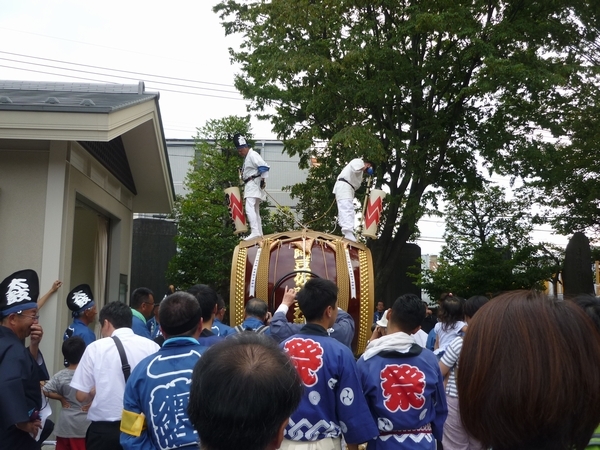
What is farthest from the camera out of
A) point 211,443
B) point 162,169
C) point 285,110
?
point 285,110

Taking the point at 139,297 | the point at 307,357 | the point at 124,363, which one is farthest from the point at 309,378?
the point at 139,297

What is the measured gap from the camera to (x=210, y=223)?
2214 centimetres

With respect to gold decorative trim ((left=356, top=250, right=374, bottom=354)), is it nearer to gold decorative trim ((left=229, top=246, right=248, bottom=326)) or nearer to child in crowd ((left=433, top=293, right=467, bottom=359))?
gold decorative trim ((left=229, top=246, right=248, bottom=326))

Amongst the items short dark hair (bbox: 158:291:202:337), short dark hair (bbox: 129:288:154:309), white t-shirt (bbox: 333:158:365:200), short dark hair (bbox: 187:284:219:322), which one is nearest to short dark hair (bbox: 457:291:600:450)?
short dark hair (bbox: 158:291:202:337)

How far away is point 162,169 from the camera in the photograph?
41.9ft

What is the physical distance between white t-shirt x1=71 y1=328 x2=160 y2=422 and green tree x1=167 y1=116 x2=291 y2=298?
16616 mm

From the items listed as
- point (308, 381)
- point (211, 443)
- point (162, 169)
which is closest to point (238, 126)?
point (162, 169)

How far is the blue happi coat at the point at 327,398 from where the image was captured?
394cm

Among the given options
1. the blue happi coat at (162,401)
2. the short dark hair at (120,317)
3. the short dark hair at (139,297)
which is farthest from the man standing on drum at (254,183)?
the blue happi coat at (162,401)

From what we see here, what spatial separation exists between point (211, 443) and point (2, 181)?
Answer: 747cm

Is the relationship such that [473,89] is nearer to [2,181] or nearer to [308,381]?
[2,181]

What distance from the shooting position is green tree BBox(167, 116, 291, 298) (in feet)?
71.4

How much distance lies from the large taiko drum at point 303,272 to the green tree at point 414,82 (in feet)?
20.9

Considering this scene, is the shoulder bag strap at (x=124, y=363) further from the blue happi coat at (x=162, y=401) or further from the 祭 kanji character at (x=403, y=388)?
the 祭 kanji character at (x=403, y=388)
